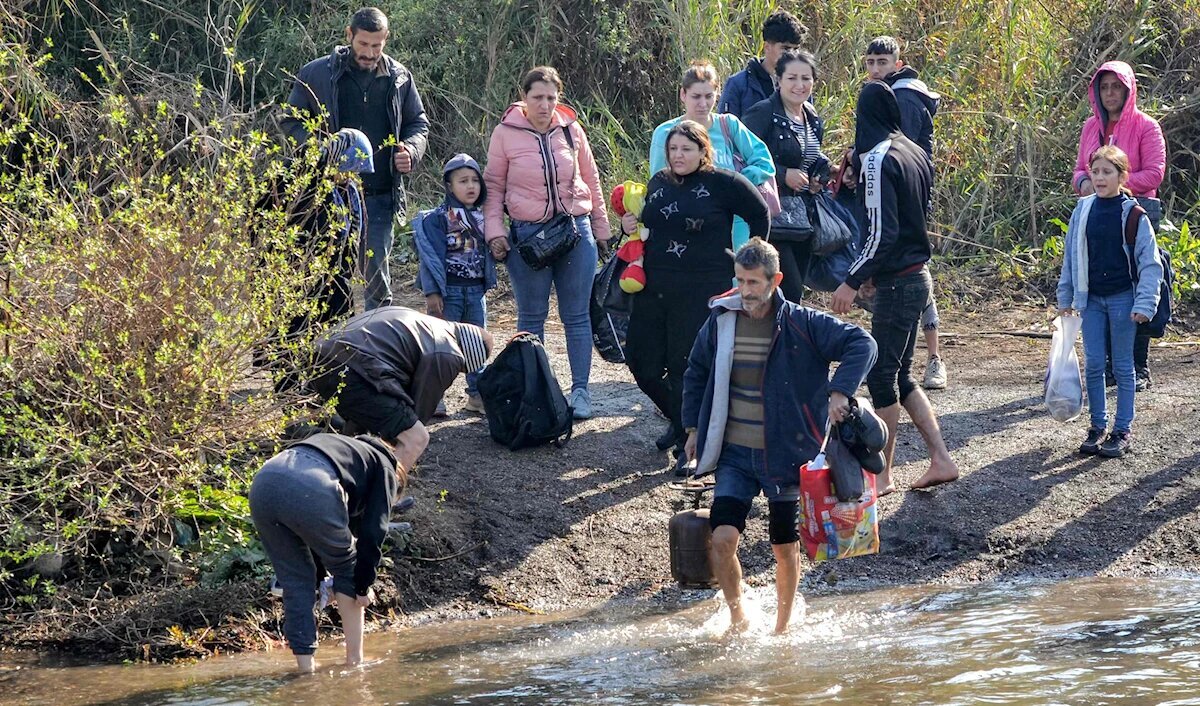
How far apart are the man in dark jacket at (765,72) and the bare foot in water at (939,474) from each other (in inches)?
99.6

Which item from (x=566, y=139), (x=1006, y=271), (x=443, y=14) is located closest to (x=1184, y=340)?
(x=1006, y=271)

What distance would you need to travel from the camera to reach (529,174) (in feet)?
27.3

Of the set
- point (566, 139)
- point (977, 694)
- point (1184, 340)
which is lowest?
point (977, 694)

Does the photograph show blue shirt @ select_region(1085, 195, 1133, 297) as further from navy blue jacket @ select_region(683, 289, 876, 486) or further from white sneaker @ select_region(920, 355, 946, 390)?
navy blue jacket @ select_region(683, 289, 876, 486)

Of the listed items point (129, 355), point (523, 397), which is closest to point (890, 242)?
point (523, 397)

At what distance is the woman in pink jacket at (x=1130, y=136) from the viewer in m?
9.33

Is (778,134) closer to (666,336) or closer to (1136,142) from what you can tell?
(666,336)

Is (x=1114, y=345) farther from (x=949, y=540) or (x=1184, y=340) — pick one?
(x=1184, y=340)

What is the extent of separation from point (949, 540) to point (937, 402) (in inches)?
79.1

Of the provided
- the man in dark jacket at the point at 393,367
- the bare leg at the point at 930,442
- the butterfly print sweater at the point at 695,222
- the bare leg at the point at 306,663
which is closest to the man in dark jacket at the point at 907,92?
the bare leg at the point at 930,442

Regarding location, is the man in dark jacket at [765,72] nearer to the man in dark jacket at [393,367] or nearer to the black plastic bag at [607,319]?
the black plastic bag at [607,319]

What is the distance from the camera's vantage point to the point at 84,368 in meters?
6.45

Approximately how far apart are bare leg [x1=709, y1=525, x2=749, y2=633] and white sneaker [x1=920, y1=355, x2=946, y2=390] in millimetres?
3718

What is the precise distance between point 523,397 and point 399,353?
1.46 meters
